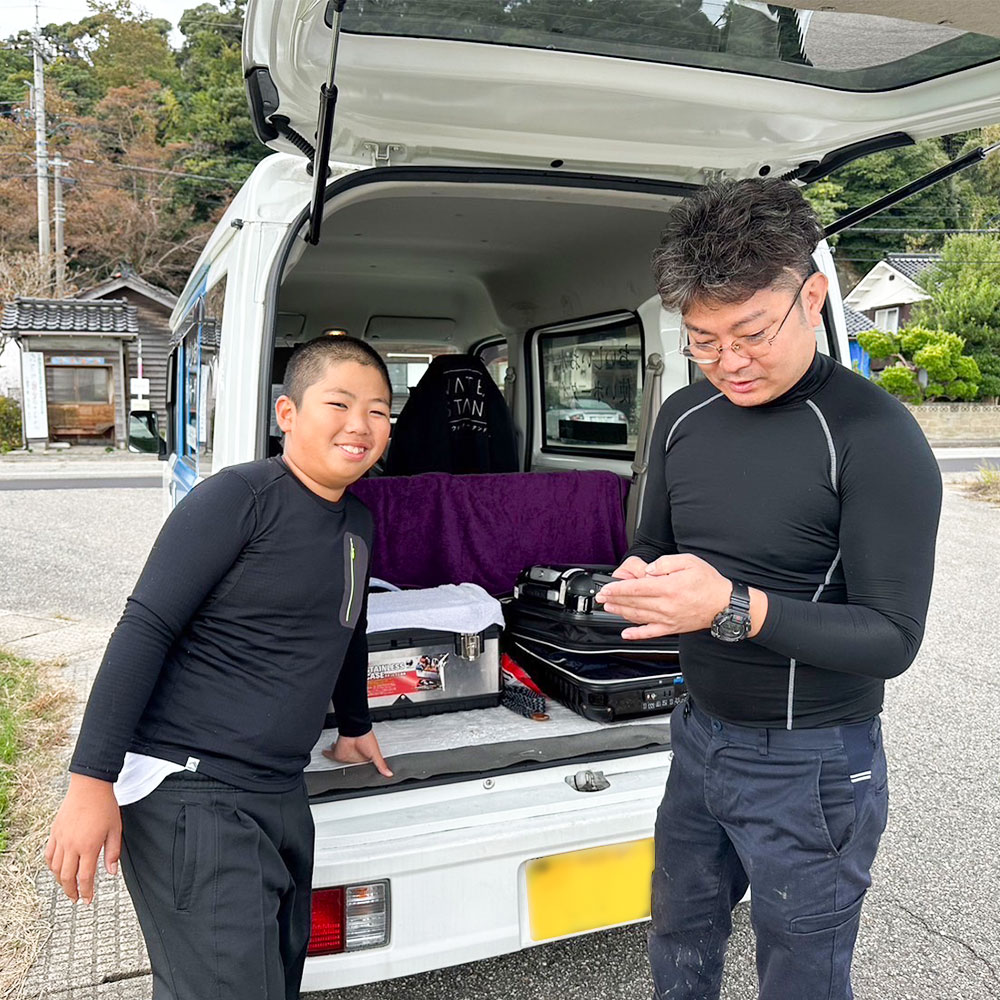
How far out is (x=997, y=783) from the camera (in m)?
3.91

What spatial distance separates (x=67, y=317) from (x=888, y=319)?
34.8 m

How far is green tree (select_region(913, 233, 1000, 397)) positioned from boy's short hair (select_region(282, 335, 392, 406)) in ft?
97.8

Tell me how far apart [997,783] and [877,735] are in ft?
9.53

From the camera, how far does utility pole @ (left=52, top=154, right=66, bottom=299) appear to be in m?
25.2

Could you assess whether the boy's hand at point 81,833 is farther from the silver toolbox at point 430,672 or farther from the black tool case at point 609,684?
the black tool case at point 609,684

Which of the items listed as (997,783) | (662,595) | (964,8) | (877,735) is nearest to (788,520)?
(662,595)

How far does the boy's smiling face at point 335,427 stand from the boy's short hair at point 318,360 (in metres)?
0.01

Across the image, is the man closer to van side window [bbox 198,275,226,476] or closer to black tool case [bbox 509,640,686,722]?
black tool case [bbox 509,640,686,722]

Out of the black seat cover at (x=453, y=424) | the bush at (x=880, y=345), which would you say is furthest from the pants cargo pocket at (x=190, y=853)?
the bush at (x=880, y=345)

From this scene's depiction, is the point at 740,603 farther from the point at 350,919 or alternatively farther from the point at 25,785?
the point at 25,785

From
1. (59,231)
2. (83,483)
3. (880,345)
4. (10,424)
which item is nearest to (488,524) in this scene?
(83,483)

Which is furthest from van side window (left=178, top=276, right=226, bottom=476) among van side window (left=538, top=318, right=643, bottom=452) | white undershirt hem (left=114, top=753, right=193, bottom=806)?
van side window (left=538, top=318, right=643, bottom=452)

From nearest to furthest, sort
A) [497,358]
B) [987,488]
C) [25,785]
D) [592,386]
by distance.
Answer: [25,785]
[592,386]
[497,358]
[987,488]

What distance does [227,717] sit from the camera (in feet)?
5.32
